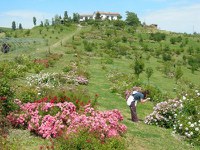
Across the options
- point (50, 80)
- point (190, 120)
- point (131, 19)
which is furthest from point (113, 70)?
point (131, 19)

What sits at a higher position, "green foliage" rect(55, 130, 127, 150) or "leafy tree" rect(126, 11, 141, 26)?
"leafy tree" rect(126, 11, 141, 26)

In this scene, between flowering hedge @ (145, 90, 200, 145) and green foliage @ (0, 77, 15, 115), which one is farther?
flowering hedge @ (145, 90, 200, 145)

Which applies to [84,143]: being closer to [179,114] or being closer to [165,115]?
[179,114]

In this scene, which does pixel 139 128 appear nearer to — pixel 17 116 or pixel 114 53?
pixel 17 116

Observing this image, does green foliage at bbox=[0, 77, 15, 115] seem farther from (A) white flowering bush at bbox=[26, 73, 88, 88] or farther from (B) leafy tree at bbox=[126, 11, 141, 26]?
(B) leafy tree at bbox=[126, 11, 141, 26]

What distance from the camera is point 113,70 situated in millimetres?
36594

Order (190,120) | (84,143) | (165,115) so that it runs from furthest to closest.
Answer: (165,115)
(190,120)
(84,143)

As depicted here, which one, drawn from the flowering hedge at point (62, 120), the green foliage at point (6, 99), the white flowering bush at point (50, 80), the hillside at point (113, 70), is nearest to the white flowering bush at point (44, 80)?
the white flowering bush at point (50, 80)

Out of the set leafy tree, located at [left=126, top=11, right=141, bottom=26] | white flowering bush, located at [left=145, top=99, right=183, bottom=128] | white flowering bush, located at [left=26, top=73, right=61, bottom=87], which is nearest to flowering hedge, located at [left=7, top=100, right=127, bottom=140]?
white flowering bush, located at [left=145, top=99, right=183, bottom=128]

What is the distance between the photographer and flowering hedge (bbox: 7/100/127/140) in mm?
10852

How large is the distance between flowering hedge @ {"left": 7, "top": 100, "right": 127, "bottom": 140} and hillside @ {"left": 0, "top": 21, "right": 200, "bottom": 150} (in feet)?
1.17

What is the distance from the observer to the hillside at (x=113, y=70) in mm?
13470

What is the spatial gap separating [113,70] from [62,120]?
24902mm

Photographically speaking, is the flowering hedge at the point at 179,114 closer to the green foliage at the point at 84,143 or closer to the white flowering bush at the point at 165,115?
the white flowering bush at the point at 165,115
